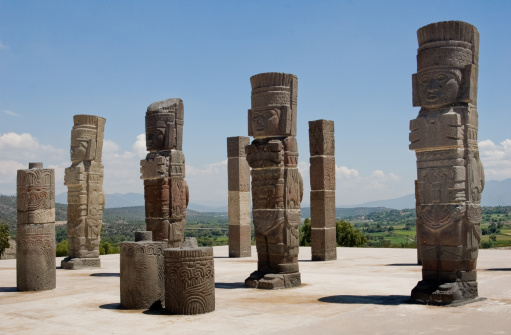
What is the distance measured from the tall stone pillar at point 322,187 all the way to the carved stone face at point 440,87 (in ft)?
27.3

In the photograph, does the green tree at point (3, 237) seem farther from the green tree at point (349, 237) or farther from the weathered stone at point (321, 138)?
the weathered stone at point (321, 138)

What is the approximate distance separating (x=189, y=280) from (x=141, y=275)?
113 centimetres

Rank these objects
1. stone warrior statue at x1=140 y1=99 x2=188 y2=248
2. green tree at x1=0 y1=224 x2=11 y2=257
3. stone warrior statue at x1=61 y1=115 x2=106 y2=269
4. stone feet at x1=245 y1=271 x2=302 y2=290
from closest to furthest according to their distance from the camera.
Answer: stone feet at x1=245 y1=271 x2=302 y2=290
stone warrior statue at x1=140 y1=99 x2=188 y2=248
stone warrior statue at x1=61 y1=115 x2=106 y2=269
green tree at x1=0 y1=224 x2=11 y2=257

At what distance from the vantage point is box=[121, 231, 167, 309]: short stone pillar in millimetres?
9102

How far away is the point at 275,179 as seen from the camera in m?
11.7

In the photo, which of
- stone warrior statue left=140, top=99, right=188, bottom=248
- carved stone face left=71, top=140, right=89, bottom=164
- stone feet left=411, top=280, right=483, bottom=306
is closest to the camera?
stone feet left=411, top=280, right=483, bottom=306

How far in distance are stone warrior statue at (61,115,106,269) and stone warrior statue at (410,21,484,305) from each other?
1004 cm

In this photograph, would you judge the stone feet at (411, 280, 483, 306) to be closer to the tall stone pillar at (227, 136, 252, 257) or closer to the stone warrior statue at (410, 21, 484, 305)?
the stone warrior statue at (410, 21, 484, 305)

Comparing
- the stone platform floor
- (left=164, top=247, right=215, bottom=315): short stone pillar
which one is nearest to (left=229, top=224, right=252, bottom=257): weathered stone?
the stone platform floor

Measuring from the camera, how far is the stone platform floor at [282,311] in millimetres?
7434

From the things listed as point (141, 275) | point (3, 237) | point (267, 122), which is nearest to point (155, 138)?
point (267, 122)

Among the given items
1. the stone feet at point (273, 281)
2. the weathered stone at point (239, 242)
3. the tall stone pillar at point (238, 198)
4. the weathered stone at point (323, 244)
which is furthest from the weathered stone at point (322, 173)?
the stone feet at point (273, 281)

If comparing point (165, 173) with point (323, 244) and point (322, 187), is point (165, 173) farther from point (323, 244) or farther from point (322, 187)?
point (323, 244)

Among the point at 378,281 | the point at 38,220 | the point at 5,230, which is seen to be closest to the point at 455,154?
the point at 378,281
